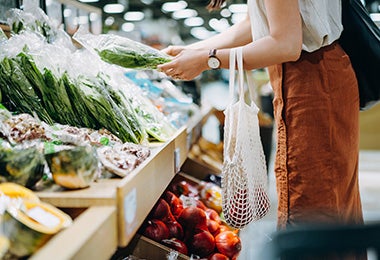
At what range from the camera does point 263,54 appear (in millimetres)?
1650

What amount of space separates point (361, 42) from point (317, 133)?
14.5 inches

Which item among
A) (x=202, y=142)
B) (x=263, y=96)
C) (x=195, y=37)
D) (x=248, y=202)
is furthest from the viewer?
(x=195, y=37)

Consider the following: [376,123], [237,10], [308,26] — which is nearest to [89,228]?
[308,26]

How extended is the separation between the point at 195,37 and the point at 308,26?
34.0m

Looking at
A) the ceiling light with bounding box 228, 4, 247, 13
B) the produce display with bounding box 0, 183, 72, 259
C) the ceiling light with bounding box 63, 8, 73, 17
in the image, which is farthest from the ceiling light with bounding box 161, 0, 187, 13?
the produce display with bounding box 0, 183, 72, 259

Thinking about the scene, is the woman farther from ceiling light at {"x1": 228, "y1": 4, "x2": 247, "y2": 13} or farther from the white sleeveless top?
ceiling light at {"x1": 228, "y1": 4, "x2": 247, "y2": 13}

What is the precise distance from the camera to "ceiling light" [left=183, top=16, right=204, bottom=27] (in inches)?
1035

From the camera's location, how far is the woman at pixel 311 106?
5.53 ft

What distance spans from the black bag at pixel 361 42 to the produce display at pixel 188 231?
2.88 feet

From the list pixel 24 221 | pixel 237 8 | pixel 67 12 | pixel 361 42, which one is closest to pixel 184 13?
pixel 237 8

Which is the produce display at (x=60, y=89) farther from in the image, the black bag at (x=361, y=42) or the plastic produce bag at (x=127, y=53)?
the black bag at (x=361, y=42)

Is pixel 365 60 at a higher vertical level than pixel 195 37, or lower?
higher

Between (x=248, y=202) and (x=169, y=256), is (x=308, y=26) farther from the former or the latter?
(x=169, y=256)

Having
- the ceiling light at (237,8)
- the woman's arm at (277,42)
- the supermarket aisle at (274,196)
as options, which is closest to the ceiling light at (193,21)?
the ceiling light at (237,8)
